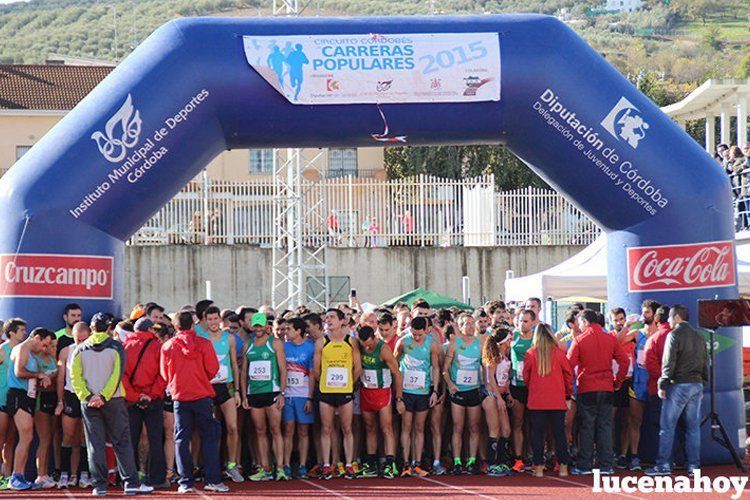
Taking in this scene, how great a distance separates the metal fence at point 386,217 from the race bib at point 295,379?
14.5 m

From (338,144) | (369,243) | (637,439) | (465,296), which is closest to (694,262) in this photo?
(637,439)

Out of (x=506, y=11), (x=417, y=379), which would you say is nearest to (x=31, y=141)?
(x=417, y=379)

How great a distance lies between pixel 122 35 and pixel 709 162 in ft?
342

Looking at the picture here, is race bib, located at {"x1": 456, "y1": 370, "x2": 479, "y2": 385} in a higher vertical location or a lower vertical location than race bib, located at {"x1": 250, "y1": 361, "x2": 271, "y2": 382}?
lower

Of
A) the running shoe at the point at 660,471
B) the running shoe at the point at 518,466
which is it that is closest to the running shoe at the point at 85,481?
the running shoe at the point at 518,466

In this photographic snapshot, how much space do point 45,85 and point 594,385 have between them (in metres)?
43.5

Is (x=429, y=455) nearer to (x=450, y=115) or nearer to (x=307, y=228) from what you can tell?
(x=450, y=115)

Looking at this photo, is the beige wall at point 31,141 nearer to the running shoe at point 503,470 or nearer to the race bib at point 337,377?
the race bib at point 337,377

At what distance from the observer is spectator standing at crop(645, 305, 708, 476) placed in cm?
1301

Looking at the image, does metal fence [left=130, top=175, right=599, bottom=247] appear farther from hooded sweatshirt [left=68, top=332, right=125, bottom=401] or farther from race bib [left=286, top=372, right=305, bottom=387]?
hooded sweatshirt [left=68, top=332, right=125, bottom=401]

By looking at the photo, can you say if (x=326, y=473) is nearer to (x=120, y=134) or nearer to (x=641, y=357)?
(x=641, y=357)

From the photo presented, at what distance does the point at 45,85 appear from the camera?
2085 inches

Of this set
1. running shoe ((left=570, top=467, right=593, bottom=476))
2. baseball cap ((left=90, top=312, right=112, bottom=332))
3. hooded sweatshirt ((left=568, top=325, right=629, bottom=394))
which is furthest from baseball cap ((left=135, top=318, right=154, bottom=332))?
running shoe ((left=570, top=467, right=593, bottom=476))

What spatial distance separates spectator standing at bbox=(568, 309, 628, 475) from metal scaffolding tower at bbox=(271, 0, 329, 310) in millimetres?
11636
